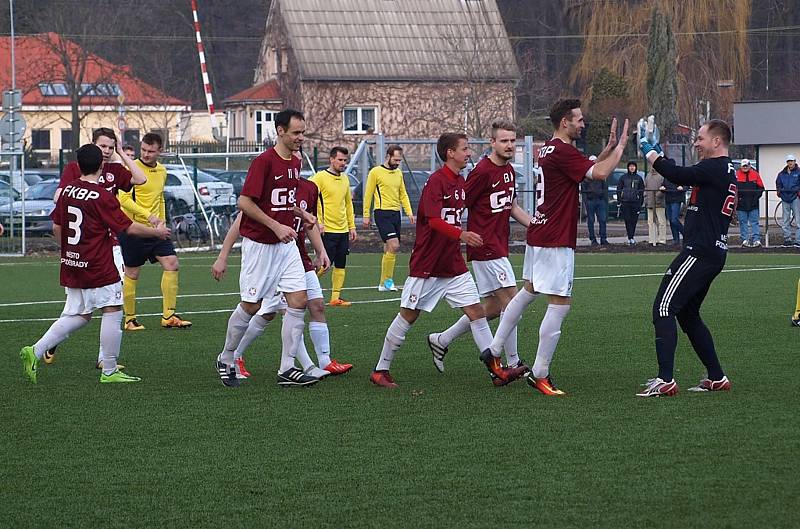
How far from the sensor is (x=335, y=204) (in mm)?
16781

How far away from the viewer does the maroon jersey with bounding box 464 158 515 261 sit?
32.2 feet

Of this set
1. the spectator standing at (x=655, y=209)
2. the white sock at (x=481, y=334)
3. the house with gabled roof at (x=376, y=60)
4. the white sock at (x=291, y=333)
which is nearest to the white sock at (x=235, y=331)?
the white sock at (x=291, y=333)

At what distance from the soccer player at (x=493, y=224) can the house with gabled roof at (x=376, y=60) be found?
43.7m

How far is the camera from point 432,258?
9547 mm

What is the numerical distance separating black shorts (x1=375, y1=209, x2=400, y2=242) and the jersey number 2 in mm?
8965

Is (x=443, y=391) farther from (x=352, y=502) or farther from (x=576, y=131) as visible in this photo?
(x=352, y=502)

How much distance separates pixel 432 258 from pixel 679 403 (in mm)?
2145

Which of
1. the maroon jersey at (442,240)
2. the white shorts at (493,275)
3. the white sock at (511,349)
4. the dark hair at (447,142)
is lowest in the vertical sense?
the white sock at (511,349)

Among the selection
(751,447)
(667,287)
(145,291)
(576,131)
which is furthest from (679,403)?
(145,291)

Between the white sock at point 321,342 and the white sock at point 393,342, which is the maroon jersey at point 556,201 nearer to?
the white sock at point 393,342

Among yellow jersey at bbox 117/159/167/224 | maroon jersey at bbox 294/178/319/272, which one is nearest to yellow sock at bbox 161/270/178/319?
yellow jersey at bbox 117/159/167/224

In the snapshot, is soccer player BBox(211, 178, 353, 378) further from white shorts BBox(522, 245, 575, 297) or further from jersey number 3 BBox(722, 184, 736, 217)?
jersey number 3 BBox(722, 184, 736, 217)

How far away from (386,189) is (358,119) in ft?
132

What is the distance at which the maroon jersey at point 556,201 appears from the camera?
8.84m
